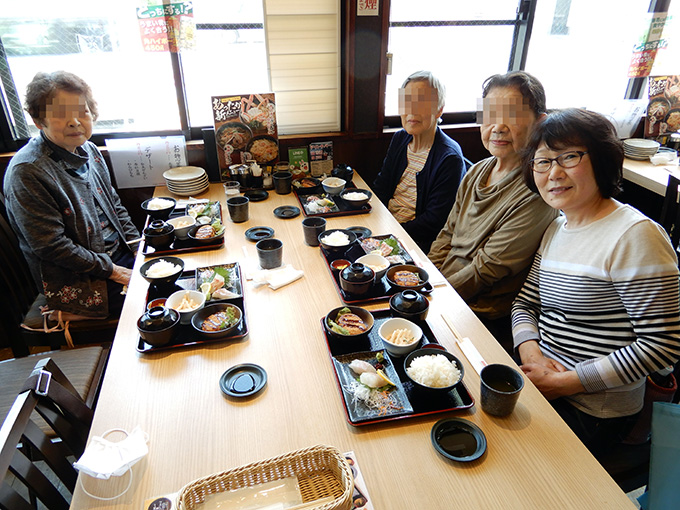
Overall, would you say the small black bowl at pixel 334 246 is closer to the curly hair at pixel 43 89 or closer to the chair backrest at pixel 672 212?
the curly hair at pixel 43 89

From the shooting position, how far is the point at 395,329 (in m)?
1.38

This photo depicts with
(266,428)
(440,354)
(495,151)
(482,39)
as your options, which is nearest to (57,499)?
(266,428)

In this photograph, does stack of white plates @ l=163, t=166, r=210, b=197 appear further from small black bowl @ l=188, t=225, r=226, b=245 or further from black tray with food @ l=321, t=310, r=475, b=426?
black tray with food @ l=321, t=310, r=475, b=426

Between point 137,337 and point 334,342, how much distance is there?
0.66 meters

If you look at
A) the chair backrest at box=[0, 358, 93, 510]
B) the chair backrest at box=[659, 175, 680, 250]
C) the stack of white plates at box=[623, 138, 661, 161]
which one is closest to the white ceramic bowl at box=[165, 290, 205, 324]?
the chair backrest at box=[0, 358, 93, 510]

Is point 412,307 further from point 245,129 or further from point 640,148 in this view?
point 640,148

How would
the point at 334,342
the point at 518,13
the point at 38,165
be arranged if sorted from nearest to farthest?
1. the point at 334,342
2. the point at 38,165
3. the point at 518,13

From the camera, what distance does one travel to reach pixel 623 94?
3557 millimetres

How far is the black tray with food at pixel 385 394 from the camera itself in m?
1.12

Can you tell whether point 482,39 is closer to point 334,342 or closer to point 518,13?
point 518,13

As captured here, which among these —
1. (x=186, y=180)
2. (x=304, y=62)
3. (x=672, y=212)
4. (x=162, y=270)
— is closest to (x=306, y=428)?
(x=162, y=270)

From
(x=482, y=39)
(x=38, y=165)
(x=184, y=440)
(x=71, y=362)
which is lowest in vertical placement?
(x=71, y=362)

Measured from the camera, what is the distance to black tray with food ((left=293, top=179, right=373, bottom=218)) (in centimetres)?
232

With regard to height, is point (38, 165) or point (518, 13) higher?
point (518, 13)
